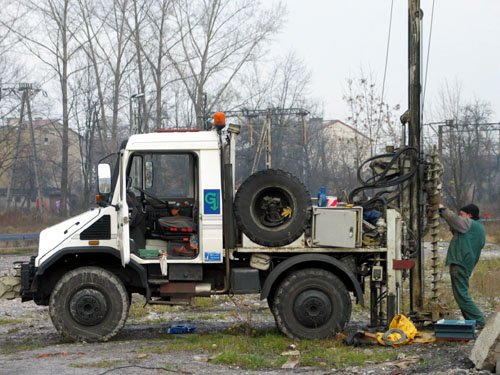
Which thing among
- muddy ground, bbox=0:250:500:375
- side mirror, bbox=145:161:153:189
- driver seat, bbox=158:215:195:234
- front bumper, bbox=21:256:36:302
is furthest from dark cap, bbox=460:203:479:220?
front bumper, bbox=21:256:36:302

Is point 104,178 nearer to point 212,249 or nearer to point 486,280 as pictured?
point 212,249

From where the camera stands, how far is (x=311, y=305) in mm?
11055

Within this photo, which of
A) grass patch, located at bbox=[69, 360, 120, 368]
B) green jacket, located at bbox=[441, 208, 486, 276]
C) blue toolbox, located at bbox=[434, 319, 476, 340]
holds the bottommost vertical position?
grass patch, located at bbox=[69, 360, 120, 368]

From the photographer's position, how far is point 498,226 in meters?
46.5

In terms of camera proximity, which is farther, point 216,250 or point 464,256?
point 464,256

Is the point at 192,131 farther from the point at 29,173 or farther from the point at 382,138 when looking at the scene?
the point at 29,173

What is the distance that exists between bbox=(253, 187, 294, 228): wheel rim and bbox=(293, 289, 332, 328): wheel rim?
1.03m

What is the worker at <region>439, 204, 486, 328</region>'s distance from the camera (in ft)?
37.8

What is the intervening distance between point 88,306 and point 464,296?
5.13m

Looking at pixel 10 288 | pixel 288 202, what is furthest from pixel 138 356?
pixel 288 202

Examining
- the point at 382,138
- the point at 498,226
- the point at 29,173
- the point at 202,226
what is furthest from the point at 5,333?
the point at 29,173

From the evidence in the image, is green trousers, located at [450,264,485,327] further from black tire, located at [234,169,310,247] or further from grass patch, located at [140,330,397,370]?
black tire, located at [234,169,310,247]

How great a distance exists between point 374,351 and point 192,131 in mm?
3784

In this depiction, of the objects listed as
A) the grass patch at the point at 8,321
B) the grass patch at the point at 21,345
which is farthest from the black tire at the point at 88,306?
the grass patch at the point at 8,321
